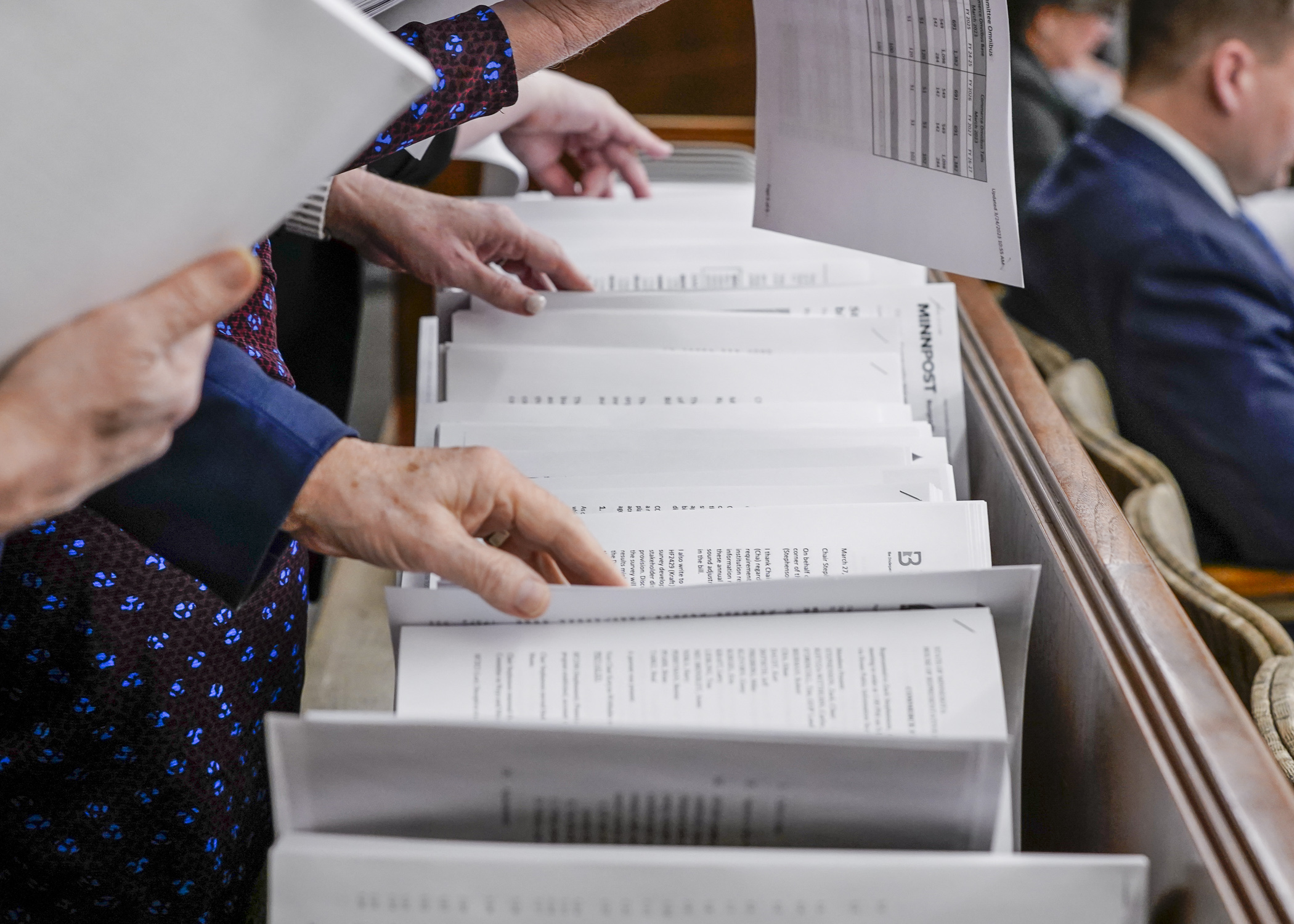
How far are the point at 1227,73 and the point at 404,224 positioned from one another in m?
1.41

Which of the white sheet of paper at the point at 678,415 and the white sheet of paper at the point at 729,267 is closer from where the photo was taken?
the white sheet of paper at the point at 678,415

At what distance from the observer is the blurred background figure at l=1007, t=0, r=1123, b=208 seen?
2.51m

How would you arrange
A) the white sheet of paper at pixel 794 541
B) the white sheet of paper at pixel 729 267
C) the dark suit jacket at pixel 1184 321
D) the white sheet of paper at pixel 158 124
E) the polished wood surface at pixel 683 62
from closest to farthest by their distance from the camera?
1. the white sheet of paper at pixel 158 124
2. the white sheet of paper at pixel 794 541
3. the white sheet of paper at pixel 729 267
4. the dark suit jacket at pixel 1184 321
5. the polished wood surface at pixel 683 62

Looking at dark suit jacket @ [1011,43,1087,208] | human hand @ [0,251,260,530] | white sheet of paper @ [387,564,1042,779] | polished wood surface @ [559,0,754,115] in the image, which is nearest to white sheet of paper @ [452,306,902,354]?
white sheet of paper @ [387,564,1042,779]

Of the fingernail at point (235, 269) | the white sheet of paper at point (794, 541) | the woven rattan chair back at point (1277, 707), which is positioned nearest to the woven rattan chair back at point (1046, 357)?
the woven rattan chair back at point (1277, 707)

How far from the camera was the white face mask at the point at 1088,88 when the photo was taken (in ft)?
10.3

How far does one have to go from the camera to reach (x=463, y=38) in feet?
2.24

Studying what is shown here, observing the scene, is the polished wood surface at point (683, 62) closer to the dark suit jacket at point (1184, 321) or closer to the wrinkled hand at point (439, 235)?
the dark suit jacket at point (1184, 321)

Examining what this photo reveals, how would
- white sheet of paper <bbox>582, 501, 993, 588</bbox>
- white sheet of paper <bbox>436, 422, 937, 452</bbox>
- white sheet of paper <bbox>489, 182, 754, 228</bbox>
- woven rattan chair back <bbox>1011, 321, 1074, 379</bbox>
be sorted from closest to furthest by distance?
white sheet of paper <bbox>582, 501, 993, 588</bbox> → white sheet of paper <bbox>436, 422, 937, 452</bbox> → white sheet of paper <bbox>489, 182, 754, 228</bbox> → woven rattan chair back <bbox>1011, 321, 1074, 379</bbox>

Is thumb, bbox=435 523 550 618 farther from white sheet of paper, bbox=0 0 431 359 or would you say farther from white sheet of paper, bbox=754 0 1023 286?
white sheet of paper, bbox=754 0 1023 286

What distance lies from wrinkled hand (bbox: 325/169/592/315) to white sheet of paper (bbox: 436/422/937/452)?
0.17 meters

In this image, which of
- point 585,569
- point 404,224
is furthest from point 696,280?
point 585,569

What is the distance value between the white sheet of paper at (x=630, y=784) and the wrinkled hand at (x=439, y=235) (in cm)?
50

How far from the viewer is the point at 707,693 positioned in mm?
544
